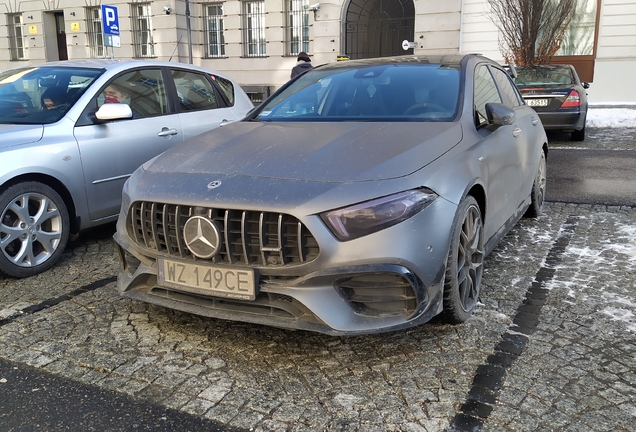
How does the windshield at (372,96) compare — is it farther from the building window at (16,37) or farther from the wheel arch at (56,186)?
the building window at (16,37)

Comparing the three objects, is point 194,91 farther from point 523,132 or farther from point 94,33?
point 94,33

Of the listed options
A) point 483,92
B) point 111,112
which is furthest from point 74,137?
point 483,92

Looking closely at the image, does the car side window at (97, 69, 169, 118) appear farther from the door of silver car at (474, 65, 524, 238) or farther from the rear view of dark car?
the rear view of dark car

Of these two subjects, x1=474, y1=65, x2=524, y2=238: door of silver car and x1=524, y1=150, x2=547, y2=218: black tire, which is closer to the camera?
x1=474, y1=65, x2=524, y2=238: door of silver car

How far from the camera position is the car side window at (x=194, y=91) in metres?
5.79

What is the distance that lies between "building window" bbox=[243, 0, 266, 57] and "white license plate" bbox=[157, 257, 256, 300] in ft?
66.4

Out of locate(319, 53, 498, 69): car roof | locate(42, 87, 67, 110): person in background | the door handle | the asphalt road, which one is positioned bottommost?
the asphalt road

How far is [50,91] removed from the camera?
4.95 m

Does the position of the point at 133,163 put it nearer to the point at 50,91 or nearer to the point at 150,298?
the point at 50,91

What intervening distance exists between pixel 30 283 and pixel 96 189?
0.93 metres

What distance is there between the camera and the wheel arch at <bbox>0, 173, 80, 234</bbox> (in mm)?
4147

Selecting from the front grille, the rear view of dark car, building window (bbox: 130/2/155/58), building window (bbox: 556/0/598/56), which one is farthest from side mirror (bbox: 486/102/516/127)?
building window (bbox: 130/2/155/58)

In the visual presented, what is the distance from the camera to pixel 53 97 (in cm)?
489

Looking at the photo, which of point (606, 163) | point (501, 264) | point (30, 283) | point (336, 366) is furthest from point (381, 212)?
point (606, 163)
